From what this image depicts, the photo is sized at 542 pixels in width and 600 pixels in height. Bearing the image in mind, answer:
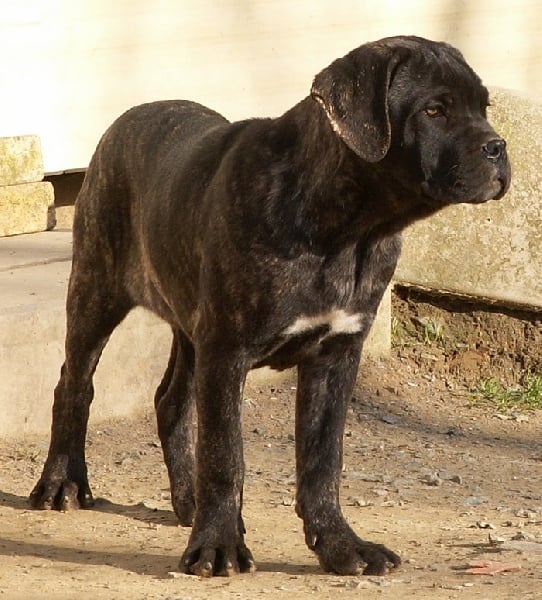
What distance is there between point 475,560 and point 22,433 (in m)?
2.34

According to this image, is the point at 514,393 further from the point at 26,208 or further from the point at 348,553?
the point at 348,553

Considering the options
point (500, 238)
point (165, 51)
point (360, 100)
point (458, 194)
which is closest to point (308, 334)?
point (458, 194)

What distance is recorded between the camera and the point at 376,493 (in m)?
6.41

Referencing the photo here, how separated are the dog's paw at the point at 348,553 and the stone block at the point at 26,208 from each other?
374 centimetres

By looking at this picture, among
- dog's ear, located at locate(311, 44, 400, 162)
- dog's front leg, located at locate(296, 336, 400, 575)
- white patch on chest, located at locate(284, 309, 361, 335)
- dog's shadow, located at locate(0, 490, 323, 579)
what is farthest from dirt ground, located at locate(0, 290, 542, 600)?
dog's ear, located at locate(311, 44, 400, 162)

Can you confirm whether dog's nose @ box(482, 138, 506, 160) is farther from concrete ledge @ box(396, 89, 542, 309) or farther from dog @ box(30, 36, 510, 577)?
concrete ledge @ box(396, 89, 542, 309)

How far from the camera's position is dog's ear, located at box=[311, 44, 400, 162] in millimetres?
4949

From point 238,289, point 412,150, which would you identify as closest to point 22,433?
point 238,289

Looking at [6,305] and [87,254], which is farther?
[6,305]

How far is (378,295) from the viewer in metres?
5.34

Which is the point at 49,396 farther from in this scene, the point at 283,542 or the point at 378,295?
the point at 378,295

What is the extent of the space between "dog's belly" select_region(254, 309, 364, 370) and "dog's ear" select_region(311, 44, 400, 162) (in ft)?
1.77

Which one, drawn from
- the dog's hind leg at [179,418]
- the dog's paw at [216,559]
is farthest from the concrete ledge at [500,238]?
the dog's paw at [216,559]

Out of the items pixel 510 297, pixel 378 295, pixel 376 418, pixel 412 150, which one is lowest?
pixel 376 418
